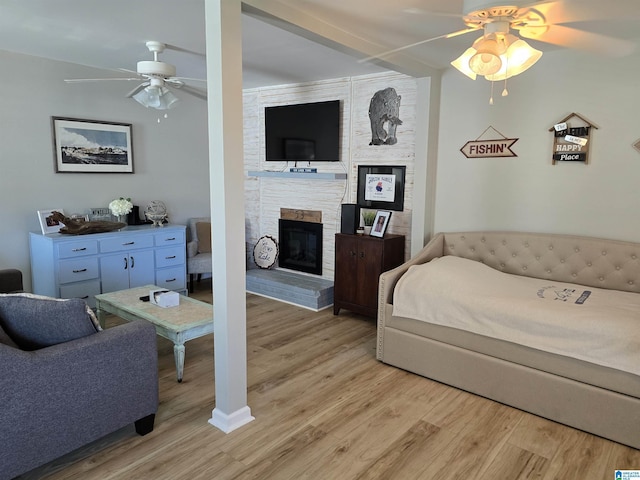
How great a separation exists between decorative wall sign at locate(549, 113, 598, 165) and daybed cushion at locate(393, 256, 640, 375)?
1013mm

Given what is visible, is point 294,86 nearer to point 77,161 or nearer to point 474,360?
point 77,161

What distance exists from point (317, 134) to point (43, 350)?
3.60m

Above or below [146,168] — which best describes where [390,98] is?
above

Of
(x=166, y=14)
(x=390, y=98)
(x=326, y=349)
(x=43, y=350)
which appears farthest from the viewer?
(x=390, y=98)

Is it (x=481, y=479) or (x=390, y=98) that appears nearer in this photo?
(x=481, y=479)

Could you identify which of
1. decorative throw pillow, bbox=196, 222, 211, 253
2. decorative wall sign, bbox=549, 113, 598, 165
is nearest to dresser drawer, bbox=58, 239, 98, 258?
decorative throw pillow, bbox=196, 222, 211, 253

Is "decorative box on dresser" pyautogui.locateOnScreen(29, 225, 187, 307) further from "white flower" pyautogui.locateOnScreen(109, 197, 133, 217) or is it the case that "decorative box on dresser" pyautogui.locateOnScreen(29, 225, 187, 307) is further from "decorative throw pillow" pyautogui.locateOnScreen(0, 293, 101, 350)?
"decorative throw pillow" pyautogui.locateOnScreen(0, 293, 101, 350)

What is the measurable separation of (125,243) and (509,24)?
393 centimetres

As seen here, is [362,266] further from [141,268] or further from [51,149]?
[51,149]

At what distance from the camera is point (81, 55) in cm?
403

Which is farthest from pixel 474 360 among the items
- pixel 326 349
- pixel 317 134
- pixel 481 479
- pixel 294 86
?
pixel 294 86

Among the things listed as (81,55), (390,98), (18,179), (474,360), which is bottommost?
(474,360)

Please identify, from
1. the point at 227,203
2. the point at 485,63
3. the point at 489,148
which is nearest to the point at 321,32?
the point at 485,63

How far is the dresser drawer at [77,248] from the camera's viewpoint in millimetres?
4082
